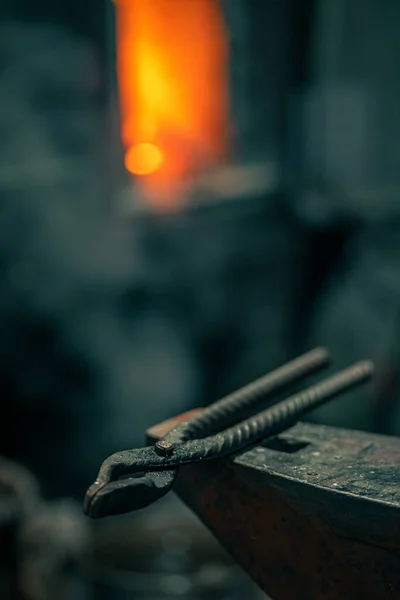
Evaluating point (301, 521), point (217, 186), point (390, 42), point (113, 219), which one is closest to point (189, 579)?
point (301, 521)

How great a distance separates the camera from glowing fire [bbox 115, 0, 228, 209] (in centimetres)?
450

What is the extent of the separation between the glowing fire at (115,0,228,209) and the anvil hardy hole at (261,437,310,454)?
3.20 meters

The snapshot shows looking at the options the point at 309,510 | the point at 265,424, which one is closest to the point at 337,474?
the point at 309,510

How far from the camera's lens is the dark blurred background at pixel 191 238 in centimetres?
345

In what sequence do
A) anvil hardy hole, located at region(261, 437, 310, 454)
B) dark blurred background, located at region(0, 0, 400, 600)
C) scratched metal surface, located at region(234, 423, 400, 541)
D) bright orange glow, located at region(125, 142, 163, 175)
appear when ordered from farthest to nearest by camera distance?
bright orange glow, located at region(125, 142, 163, 175) < dark blurred background, located at region(0, 0, 400, 600) < anvil hardy hole, located at region(261, 437, 310, 454) < scratched metal surface, located at region(234, 423, 400, 541)

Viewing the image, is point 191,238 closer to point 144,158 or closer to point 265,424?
point 144,158

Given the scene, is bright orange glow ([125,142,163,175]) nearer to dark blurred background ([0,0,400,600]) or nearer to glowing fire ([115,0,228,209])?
glowing fire ([115,0,228,209])

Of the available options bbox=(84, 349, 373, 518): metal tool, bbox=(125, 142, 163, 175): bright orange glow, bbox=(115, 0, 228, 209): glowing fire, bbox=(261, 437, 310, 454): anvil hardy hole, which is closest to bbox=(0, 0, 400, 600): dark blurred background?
bbox=(115, 0, 228, 209): glowing fire

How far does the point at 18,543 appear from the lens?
2.66 metres

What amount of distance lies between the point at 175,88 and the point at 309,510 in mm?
4205

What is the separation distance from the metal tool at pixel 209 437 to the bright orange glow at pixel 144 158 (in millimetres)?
2981

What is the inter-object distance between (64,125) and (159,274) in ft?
3.55

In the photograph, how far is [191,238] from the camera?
419 centimetres

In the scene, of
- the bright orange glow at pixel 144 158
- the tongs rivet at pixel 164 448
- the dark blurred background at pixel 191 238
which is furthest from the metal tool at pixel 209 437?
the bright orange glow at pixel 144 158
